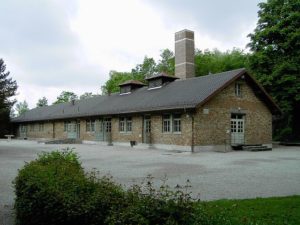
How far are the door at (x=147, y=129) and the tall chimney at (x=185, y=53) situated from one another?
780cm

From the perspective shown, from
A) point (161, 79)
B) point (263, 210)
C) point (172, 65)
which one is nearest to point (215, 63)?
point (172, 65)

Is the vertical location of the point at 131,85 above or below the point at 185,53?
below

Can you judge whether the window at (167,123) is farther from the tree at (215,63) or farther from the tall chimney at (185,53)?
the tree at (215,63)

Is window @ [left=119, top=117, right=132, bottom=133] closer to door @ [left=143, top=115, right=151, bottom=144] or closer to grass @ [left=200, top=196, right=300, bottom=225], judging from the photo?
door @ [left=143, top=115, right=151, bottom=144]

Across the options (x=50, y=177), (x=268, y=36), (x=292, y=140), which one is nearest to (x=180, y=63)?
(x=268, y=36)

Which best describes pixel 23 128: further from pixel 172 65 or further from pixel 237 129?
pixel 237 129

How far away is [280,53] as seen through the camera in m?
32.5

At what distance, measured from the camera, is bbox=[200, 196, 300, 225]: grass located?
218 inches

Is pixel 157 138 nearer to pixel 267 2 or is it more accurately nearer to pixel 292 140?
pixel 292 140

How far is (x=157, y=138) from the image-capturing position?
2539 centimetres

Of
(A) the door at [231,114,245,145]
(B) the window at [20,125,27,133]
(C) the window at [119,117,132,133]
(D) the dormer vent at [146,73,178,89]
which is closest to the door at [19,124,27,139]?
(B) the window at [20,125,27,133]

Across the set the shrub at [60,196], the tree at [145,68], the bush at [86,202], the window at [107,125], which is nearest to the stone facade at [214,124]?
the window at [107,125]

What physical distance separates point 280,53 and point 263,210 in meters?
28.7

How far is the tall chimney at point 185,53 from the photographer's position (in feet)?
107
